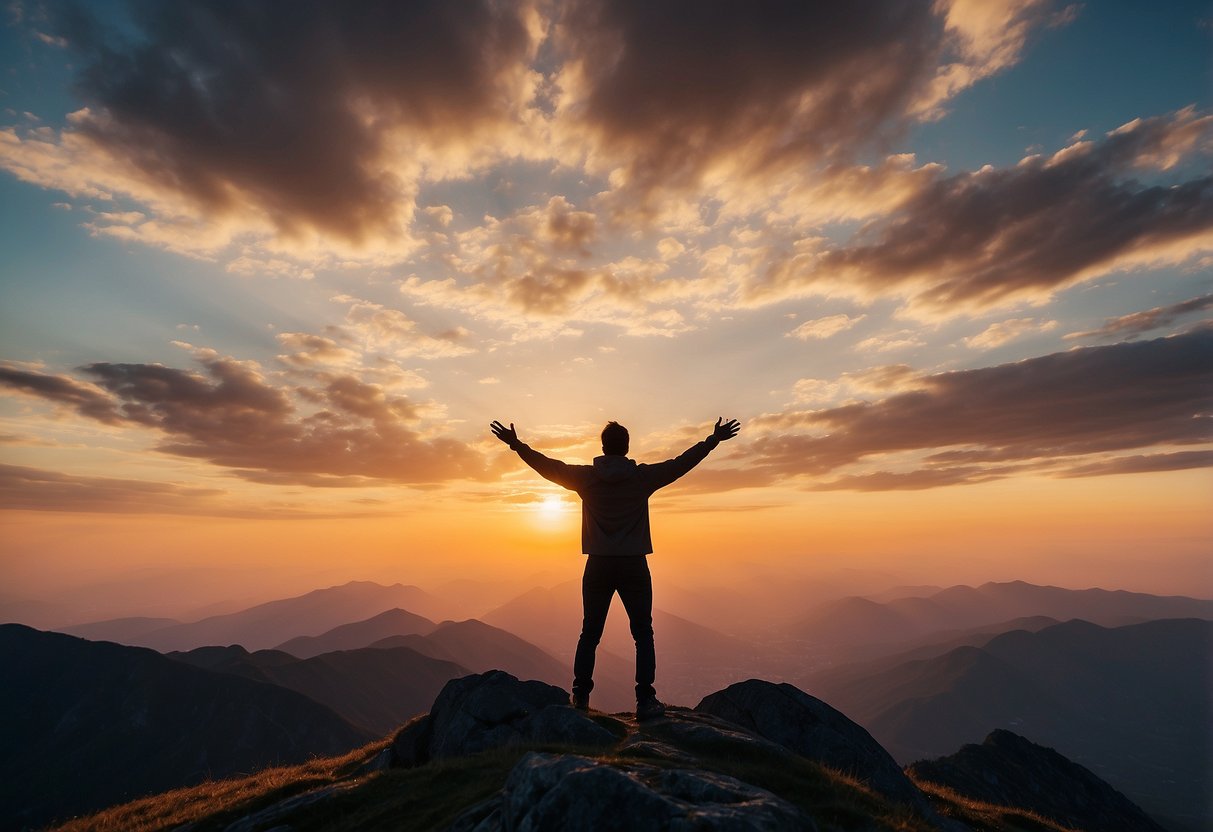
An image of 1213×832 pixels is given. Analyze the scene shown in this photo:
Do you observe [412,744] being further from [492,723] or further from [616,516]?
[616,516]

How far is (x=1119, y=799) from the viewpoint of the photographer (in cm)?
6706

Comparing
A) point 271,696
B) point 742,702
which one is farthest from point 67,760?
point 742,702

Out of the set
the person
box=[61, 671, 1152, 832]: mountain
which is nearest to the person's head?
the person

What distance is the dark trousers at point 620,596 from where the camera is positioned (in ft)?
40.9

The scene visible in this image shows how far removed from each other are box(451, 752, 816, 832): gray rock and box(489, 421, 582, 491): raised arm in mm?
6767

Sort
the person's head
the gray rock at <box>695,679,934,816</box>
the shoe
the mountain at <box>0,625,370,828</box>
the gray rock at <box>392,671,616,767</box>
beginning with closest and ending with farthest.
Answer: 1. the gray rock at <box>392,671,616,767</box>
2. the person's head
3. the shoe
4. the gray rock at <box>695,679,934,816</box>
5. the mountain at <box>0,625,370,828</box>

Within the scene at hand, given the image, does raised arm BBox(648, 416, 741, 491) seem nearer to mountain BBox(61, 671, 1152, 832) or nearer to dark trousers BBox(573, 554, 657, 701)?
dark trousers BBox(573, 554, 657, 701)

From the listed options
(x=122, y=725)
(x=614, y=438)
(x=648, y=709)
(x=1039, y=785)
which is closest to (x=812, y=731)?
(x=648, y=709)

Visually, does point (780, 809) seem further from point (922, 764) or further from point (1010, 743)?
point (1010, 743)

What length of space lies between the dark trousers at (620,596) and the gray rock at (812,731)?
5681mm

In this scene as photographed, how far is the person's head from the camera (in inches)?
500

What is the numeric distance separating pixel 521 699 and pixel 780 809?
39.3 feet

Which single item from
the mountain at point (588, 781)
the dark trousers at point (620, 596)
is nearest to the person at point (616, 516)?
the dark trousers at point (620, 596)

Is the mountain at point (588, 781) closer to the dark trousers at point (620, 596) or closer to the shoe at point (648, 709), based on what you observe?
the shoe at point (648, 709)
